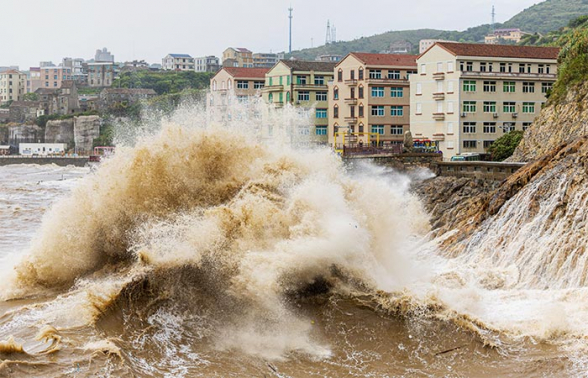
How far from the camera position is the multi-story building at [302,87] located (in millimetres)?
59156

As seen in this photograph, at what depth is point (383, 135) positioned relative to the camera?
175 ft

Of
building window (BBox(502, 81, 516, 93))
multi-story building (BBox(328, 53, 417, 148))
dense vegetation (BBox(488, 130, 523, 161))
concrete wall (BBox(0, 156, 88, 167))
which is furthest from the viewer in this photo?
concrete wall (BBox(0, 156, 88, 167))

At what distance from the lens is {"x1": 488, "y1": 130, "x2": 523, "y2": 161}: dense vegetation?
4100cm

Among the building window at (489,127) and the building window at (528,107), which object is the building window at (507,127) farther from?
the building window at (528,107)

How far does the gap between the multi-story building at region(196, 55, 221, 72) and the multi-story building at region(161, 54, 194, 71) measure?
3582 millimetres

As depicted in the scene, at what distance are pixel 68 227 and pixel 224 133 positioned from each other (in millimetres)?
3757

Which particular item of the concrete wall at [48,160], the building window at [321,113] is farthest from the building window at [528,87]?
the concrete wall at [48,160]

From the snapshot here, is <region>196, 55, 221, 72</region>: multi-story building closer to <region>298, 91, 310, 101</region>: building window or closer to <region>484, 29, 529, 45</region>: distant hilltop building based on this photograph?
<region>484, 29, 529, 45</region>: distant hilltop building

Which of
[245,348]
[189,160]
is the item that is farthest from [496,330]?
[189,160]

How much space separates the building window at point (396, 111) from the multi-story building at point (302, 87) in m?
6.48

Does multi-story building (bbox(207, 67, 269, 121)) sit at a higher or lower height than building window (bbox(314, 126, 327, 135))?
higher

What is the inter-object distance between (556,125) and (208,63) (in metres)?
151

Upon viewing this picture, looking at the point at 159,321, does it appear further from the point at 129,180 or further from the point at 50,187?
the point at 50,187

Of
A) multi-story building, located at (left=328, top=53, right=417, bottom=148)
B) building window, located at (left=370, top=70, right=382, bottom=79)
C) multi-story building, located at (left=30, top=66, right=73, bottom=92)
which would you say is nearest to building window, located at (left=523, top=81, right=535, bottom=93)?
multi-story building, located at (left=328, top=53, right=417, bottom=148)
